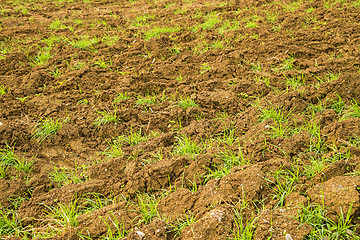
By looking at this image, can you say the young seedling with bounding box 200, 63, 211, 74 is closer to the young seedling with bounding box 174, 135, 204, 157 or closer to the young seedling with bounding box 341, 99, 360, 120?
the young seedling with bounding box 174, 135, 204, 157

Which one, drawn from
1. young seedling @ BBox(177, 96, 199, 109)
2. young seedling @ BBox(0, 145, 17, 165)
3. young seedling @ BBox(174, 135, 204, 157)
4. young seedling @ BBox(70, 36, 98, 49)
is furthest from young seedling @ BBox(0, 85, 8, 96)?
young seedling @ BBox(174, 135, 204, 157)

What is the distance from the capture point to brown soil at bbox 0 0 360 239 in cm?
219

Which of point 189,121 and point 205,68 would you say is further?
point 205,68

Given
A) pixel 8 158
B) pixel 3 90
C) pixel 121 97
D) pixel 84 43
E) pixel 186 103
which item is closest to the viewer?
pixel 8 158

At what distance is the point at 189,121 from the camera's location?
3.34 meters

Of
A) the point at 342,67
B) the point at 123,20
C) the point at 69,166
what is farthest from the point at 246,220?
the point at 123,20

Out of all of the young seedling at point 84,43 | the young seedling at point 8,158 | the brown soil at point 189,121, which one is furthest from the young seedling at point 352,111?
the young seedling at point 84,43

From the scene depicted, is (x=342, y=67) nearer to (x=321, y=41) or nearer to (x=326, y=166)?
(x=321, y=41)

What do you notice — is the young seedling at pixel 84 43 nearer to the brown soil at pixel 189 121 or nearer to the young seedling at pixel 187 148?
the brown soil at pixel 189 121

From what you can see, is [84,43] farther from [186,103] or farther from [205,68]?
[186,103]

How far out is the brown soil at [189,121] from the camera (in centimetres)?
219

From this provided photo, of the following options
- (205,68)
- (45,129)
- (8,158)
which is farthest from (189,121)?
(8,158)

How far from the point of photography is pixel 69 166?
3004 mm

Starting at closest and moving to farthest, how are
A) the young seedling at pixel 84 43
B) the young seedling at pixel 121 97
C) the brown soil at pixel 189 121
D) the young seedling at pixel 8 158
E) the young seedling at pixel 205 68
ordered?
the brown soil at pixel 189 121 → the young seedling at pixel 8 158 → the young seedling at pixel 121 97 → the young seedling at pixel 205 68 → the young seedling at pixel 84 43
